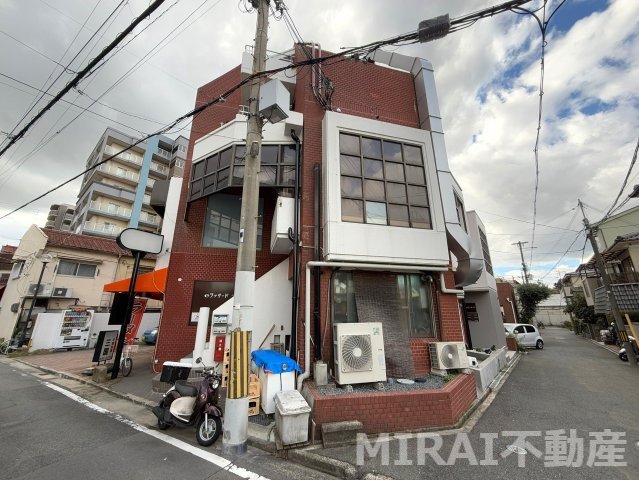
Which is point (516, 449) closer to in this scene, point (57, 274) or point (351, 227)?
point (351, 227)

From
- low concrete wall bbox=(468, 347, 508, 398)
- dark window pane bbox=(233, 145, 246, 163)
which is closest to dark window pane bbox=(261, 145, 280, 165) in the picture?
dark window pane bbox=(233, 145, 246, 163)

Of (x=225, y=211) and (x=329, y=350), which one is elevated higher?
(x=225, y=211)

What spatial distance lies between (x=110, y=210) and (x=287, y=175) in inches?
1257

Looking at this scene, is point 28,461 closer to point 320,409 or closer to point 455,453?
point 320,409

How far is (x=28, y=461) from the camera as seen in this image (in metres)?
3.77

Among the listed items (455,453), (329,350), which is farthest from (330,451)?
(329,350)

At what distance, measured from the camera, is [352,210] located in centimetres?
726

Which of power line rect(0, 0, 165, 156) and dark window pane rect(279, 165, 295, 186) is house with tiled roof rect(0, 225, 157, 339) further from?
dark window pane rect(279, 165, 295, 186)

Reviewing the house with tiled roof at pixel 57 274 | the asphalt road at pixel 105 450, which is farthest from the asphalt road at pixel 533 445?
the house with tiled roof at pixel 57 274

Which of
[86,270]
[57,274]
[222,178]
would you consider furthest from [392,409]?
[86,270]

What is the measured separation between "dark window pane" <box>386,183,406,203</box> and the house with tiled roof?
2283 centimetres

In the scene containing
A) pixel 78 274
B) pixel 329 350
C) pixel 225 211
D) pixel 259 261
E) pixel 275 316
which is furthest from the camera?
pixel 78 274

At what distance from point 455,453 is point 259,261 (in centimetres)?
789

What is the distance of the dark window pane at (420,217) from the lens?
764cm
